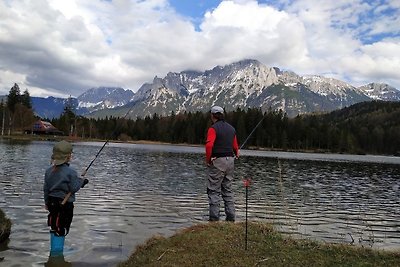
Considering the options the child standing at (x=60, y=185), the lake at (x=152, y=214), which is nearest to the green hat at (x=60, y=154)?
A: the child standing at (x=60, y=185)

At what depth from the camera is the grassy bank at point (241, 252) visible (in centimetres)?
775

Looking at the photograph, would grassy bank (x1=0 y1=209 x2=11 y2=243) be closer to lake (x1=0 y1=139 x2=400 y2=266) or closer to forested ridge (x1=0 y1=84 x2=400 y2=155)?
lake (x1=0 y1=139 x2=400 y2=266)

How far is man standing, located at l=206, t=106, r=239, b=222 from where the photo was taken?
11.1 meters

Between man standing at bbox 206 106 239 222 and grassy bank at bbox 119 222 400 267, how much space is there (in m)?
1.55

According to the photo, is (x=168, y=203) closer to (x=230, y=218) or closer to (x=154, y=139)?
(x=230, y=218)

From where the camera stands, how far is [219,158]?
11.1 metres

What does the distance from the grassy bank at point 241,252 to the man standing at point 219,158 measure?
5.10 ft

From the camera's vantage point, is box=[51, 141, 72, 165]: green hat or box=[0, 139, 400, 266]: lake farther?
box=[0, 139, 400, 266]: lake

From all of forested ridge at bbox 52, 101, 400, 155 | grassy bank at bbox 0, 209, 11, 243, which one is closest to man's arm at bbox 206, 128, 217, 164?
grassy bank at bbox 0, 209, 11, 243

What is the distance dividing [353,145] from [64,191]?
183 m

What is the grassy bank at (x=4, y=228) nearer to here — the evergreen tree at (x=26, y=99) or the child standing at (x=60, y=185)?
the child standing at (x=60, y=185)

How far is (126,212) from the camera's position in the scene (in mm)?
16844

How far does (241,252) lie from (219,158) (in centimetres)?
342

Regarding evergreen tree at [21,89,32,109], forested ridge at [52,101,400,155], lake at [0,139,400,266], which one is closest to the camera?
lake at [0,139,400,266]
